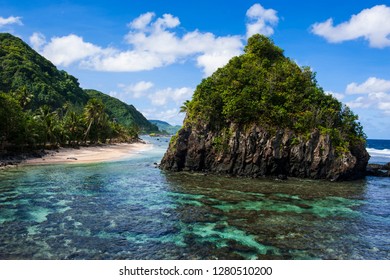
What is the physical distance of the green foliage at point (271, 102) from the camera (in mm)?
50344

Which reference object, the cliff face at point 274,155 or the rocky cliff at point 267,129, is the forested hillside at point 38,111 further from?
the cliff face at point 274,155

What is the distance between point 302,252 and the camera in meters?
19.3

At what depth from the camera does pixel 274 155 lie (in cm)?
4753

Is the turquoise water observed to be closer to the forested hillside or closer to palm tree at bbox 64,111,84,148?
the forested hillside

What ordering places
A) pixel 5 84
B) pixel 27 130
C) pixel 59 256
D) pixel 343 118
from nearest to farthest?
pixel 59 256, pixel 343 118, pixel 27 130, pixel 5 84

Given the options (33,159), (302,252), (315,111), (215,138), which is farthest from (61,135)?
(302,252)

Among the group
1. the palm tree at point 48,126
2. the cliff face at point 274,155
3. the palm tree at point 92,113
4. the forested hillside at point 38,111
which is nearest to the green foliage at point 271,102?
the cliff face at point 274,155

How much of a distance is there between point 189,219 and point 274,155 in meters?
25.8

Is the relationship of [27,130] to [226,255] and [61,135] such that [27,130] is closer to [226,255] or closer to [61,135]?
[61,135]

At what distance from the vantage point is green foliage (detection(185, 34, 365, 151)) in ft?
165

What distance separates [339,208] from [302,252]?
14.1 m

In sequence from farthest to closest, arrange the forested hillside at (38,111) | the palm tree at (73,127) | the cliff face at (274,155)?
1. the palm tree at (73,127)
2. the forested hillside at (38,111)
3. the cliff face at (274,155)

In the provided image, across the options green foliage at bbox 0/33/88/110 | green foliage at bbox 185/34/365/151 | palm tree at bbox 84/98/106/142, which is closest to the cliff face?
green foliage at bbox 185/34/365/151

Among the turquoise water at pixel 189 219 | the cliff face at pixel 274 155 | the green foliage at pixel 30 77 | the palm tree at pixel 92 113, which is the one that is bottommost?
the turquoise water at pixel 189 219
